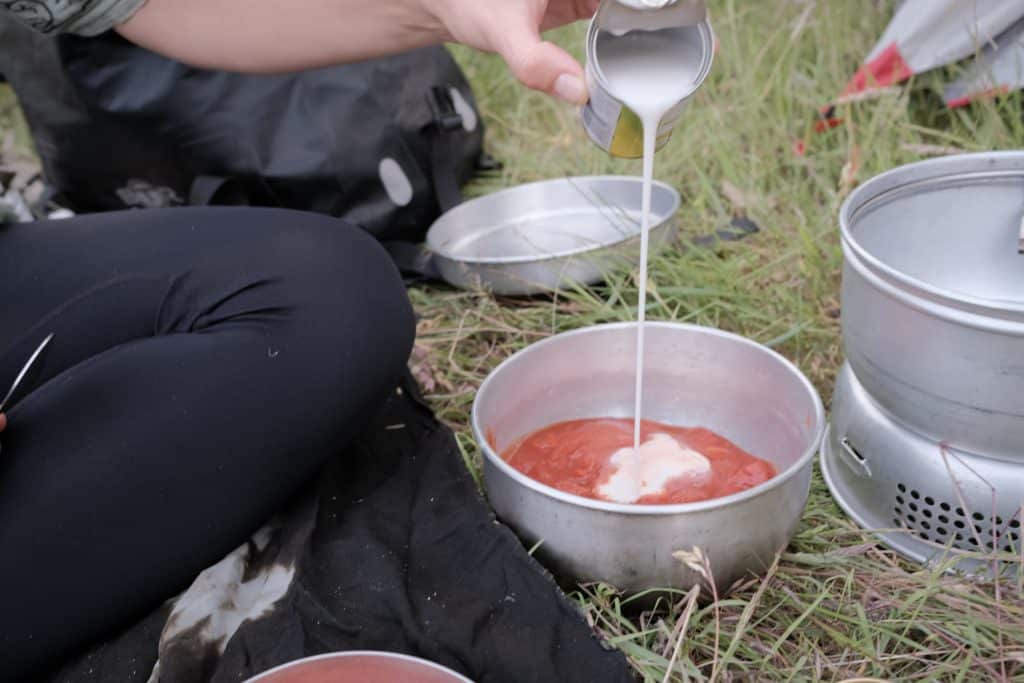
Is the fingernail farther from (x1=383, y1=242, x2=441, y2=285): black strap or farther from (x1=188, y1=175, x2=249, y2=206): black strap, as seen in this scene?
(x1=188, y1=175, x2=249, y2=206): black strap

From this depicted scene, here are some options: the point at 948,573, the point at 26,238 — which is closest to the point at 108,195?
the point at 26,238

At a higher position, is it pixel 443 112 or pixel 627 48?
pixel 627 48

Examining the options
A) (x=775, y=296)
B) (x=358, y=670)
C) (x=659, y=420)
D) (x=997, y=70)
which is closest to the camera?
(x=358, y=670)

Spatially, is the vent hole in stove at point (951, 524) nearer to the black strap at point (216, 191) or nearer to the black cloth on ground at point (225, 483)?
the black cloth on ground at point (225, 483)

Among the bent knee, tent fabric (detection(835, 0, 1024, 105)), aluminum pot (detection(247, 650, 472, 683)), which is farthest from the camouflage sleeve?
tent fabric (detection(835, 0, 1024, 105))

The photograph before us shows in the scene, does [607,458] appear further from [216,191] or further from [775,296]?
[216,191]

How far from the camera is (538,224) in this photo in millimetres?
2023

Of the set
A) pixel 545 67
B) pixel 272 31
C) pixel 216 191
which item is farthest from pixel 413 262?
pixel 545 67

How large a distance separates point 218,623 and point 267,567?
3.9 inches

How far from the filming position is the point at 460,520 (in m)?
1.17

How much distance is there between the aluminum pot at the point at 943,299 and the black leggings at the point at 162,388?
0.57 metres

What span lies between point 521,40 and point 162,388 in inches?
21.2

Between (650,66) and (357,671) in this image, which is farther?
(650,66)

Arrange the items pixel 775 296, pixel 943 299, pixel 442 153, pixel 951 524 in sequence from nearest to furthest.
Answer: pixel 943 299, pixel 951 524, pixel 775 296, pixel 442 153
